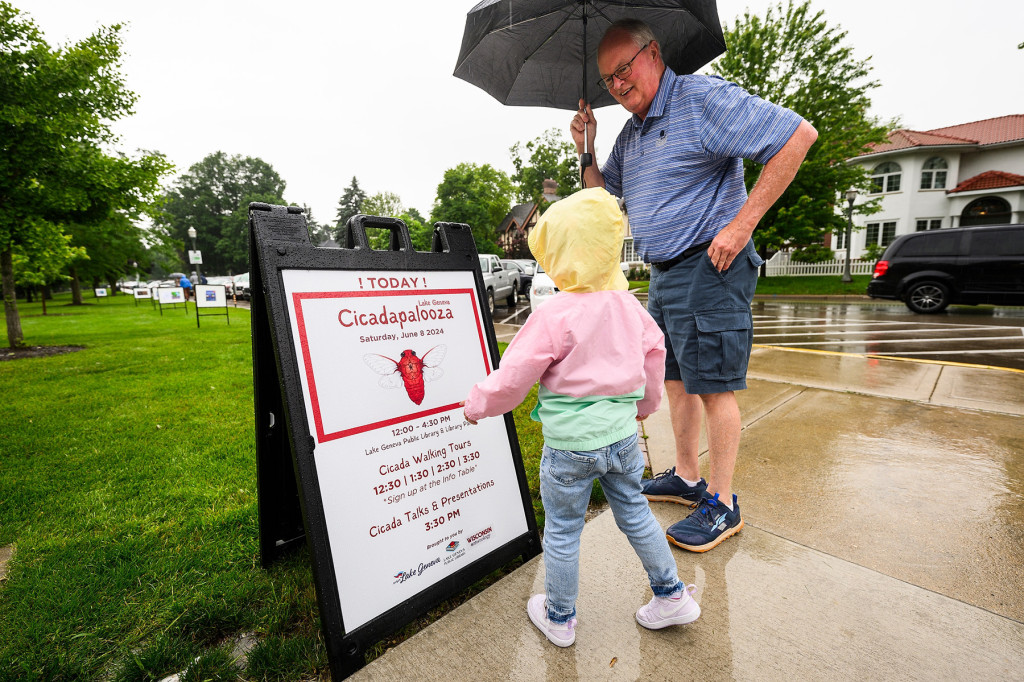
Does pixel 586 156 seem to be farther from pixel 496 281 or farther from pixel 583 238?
pixel 496 281

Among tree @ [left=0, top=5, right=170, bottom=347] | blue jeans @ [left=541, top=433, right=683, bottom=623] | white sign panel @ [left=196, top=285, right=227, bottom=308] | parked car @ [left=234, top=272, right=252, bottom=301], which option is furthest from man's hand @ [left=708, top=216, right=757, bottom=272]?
parked car @ [left=234, top=272, right=252, bottom=301]

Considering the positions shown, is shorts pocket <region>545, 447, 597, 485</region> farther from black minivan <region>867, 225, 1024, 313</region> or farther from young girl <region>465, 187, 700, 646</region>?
black minivan <region>867, 225, 1024, 313</region>

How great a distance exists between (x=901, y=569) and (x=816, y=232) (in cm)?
2060

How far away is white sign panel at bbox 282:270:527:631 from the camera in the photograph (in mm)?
1453

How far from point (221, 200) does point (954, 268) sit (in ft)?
256

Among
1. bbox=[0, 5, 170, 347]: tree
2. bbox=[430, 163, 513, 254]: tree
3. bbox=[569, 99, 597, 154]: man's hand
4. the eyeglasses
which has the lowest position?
bbox=[569, 99, 597, 154]: man's hand

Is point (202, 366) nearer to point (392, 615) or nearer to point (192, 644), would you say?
point (192, 644)

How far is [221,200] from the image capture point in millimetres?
66000

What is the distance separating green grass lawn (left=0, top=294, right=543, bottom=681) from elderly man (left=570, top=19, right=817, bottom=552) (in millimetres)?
1061

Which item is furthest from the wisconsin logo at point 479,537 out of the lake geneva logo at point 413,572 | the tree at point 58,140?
the tree at point 58,140

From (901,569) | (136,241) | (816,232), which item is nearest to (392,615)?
(901,569)

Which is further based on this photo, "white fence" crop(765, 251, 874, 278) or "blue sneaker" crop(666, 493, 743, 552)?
"white fence" crop(765, 251, 874, 278)

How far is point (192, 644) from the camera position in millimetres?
1569

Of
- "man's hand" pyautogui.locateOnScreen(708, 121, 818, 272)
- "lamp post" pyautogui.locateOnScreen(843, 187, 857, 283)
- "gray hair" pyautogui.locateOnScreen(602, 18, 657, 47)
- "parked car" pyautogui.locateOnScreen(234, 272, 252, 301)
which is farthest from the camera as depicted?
"parked car" pyautogui.locateOnScreen(234, 272, 252, 301)
